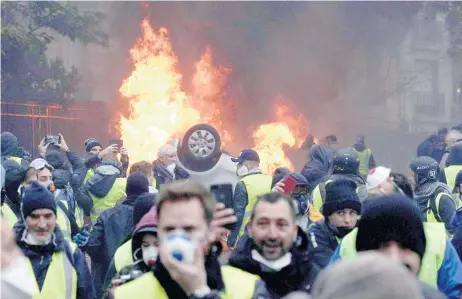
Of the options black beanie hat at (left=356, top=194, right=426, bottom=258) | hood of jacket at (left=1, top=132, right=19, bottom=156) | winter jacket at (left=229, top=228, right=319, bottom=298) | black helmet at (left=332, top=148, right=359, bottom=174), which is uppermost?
hood of jacket at (left=1, top=132, right=19, bottom=156)

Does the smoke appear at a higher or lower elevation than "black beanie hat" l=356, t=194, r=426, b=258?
higher

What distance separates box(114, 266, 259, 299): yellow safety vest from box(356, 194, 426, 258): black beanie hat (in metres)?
0.48

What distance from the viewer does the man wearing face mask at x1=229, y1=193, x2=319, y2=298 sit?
3875 millimetres

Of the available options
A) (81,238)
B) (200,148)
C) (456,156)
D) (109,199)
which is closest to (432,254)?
(81,238)

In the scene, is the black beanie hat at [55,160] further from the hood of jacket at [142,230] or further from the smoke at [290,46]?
the smoke at [290,46]

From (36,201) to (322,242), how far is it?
169cm

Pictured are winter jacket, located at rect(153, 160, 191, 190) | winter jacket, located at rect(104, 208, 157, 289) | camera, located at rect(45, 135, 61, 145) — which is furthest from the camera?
winter jacket, located at rect(153, 160, 191, 190)

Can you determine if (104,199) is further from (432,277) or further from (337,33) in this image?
(337,33)

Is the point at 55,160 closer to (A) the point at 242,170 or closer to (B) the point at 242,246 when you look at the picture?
(A) the point at 242,170

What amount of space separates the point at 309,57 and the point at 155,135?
11.6m

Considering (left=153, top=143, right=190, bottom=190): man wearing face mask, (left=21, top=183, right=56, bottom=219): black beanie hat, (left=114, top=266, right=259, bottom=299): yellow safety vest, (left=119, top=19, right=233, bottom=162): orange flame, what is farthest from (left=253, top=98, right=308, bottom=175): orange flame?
(left=114, top=266, right=259, bottom=299): yellow safety vest

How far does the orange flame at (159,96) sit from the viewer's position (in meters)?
17.6

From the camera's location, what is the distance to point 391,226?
133 inches

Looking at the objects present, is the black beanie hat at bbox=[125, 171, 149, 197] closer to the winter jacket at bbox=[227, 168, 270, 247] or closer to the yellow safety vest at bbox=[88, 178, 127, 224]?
the yellow safety vest at bbox=[88, 178, 127, 224]
